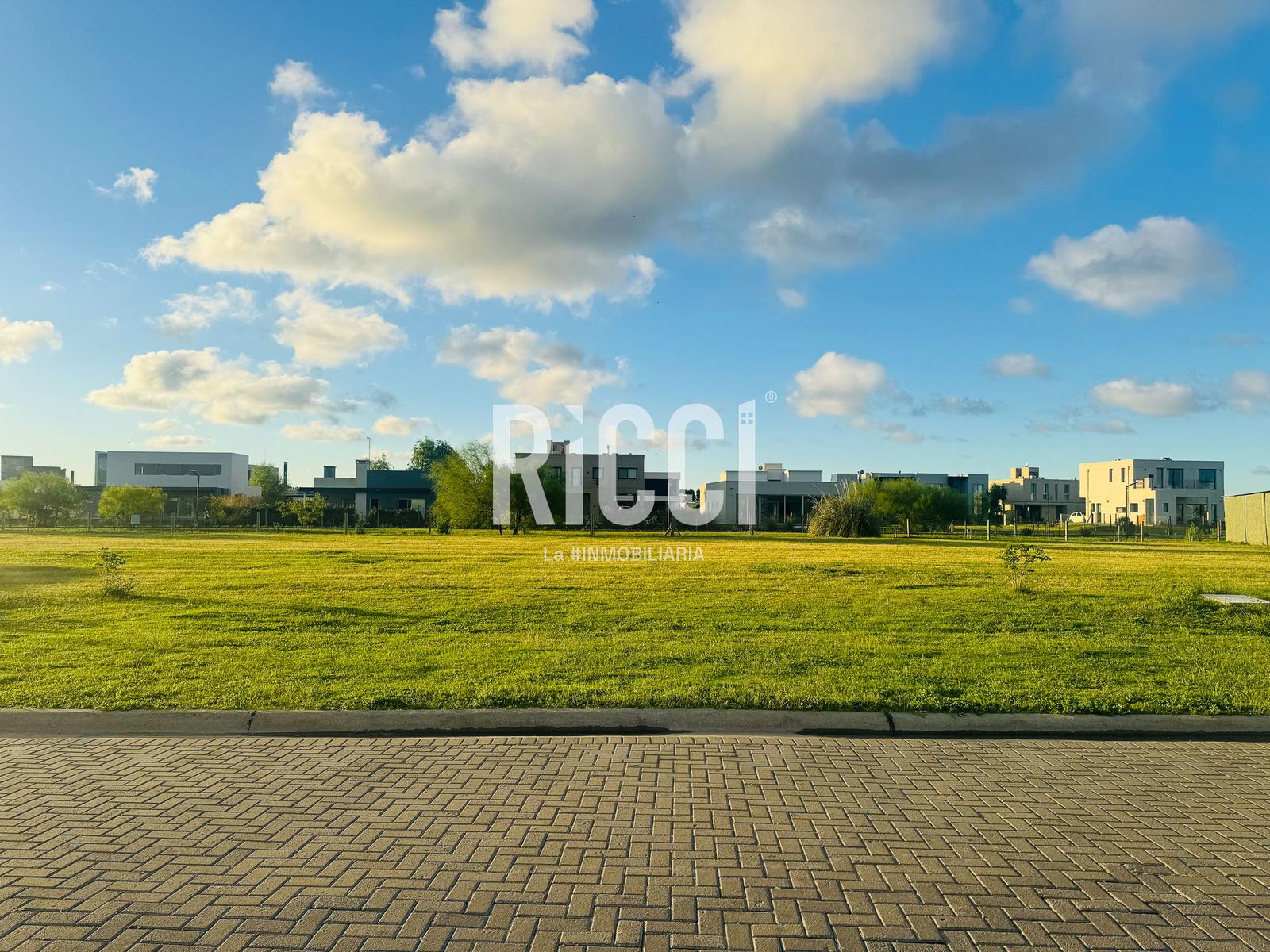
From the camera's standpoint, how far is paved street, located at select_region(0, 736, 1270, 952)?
3.89m

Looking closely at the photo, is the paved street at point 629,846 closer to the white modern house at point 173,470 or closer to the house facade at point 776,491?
the house facade at point 776,491

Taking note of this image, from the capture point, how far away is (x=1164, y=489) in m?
95.2

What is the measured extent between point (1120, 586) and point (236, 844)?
1776 cm

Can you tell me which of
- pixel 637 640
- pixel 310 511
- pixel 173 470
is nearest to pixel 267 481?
pixel 173 470

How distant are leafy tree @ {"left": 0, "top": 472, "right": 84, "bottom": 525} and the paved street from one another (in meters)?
71.7

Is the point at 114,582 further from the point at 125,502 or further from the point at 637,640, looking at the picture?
the point at 125,502

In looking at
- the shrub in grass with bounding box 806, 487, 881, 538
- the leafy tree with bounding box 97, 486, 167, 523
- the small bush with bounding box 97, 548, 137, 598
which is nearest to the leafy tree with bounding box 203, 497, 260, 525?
the leafy tree with bounding box 97, 486, 167, 523

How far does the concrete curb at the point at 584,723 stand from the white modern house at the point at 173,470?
98549 mm

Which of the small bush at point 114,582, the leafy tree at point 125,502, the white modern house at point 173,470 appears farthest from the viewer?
the white modern house at point 173,470

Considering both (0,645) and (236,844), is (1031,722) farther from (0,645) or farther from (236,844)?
(0,645)

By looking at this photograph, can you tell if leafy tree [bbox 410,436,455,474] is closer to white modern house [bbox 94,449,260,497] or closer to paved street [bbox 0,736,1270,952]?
white modern house [bbox 94,449,260,497]

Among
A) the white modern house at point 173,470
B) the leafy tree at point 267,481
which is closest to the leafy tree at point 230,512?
the white modern house at point 173,470

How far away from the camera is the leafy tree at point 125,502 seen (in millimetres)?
63875

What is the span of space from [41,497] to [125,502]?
8.06 meters
